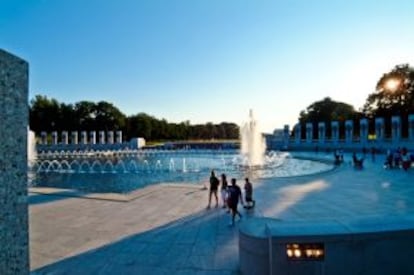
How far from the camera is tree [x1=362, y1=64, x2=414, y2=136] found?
56.7m

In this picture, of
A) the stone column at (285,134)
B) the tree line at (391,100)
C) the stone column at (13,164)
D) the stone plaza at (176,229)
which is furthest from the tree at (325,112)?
the stone column at (13,164)

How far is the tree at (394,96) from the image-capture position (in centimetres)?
5672

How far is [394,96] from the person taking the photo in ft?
194

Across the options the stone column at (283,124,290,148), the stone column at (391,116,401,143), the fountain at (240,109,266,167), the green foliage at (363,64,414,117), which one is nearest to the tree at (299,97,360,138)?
the green foliage at (363,64,414,117)

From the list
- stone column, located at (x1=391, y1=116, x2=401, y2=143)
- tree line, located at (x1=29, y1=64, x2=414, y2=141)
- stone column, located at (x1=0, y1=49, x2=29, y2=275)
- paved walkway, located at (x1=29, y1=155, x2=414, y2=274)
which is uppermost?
tree line, located at (x1=29, y1=64, x2=414, y2=141)

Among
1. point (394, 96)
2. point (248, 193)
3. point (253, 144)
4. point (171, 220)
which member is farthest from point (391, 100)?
point (171, 220)

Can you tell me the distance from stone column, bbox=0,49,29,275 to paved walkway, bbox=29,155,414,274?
4.05m

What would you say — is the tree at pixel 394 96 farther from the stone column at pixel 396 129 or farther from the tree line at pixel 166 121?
the stone column at pixel 396 129

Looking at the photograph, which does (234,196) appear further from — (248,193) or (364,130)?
(364,130)

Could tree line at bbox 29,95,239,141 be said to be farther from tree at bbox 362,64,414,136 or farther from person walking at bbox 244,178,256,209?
person walking at bbox 244,178,256,209

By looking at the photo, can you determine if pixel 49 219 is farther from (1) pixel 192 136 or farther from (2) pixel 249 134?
(1) pixel 192 136

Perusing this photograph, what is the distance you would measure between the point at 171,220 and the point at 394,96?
59.1 meters

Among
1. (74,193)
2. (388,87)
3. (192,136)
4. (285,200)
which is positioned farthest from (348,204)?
(192,136)

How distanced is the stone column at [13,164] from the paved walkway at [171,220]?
159 inches
